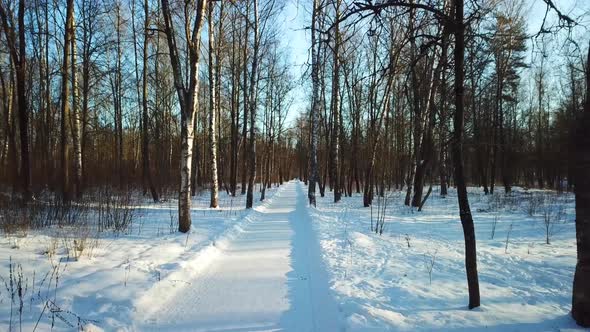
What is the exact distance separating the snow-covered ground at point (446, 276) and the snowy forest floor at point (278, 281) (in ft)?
0.07

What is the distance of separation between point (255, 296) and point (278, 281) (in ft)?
2.42

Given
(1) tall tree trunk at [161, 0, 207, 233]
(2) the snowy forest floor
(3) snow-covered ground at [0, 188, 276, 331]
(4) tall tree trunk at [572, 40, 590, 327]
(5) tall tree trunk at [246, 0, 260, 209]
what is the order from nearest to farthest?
(4) tall tree trunk at [572, 40, 590, 327] < (3) snow-covered ground at [0, 188, 276, 331] < (2) the snowy forest floor < (1) tall tree trunk at [161, 0, 207, 233] < (5) tall tree trunk at [246, 0, 260, 209]

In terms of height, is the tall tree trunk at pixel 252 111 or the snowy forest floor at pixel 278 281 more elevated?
the tall tree trunk at pixel 252 111

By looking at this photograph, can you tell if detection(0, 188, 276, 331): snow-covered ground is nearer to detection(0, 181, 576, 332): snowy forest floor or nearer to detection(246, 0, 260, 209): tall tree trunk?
detection(0, 181, 576, 332): snowy forest floor

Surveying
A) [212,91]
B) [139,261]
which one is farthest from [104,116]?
[139,261]

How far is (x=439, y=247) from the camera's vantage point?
25.6ft

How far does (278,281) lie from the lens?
17.7 ft

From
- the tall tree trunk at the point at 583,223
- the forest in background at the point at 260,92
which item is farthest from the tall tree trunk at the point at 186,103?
the tall tree trunk at the point at 583,223

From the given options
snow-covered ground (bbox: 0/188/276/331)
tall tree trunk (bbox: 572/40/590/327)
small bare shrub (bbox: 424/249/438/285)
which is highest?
tall tree trunk (bbox: 572/40/590/327)

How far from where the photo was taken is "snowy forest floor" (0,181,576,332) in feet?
12.5

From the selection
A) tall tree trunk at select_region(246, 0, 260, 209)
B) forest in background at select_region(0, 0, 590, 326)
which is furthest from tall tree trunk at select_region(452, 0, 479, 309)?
tall tree trunk at select_region(246, 0, 260, 209)

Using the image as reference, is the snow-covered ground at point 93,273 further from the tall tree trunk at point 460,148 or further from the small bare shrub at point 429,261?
the small bare shrub at point 429,261

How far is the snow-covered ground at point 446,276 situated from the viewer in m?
3.86

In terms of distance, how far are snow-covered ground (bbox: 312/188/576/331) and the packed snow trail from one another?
357 mm
